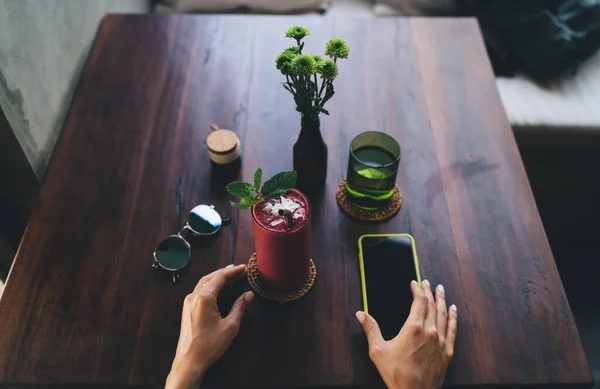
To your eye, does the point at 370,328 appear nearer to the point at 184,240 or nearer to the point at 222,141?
the point at 184,240

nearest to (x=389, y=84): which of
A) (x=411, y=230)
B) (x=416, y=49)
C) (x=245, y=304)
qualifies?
(x=416, y=49)

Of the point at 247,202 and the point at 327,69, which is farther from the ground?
the point at 327,69

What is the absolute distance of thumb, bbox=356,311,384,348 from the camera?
0.92 m

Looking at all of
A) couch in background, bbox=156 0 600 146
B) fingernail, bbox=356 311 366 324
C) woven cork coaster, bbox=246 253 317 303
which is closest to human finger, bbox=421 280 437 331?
fingernail, bbox=356 311 366 324

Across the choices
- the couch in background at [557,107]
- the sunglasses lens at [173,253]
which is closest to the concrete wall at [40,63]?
the sunglasses lens at [173,253]

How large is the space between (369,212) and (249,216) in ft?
Answer: 0.90

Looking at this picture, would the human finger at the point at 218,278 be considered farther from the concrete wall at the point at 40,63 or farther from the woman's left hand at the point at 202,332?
the concrete wall at the point at 40,63

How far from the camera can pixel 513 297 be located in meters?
1.02

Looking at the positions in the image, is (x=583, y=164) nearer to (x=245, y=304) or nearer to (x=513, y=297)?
(x=513, y=297)

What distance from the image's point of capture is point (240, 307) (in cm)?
96

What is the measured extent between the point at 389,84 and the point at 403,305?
66 centimetres

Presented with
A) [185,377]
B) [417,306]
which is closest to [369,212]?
[417,306]

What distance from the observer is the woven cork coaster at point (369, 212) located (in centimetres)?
112

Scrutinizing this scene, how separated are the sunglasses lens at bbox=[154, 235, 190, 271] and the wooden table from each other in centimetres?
2
